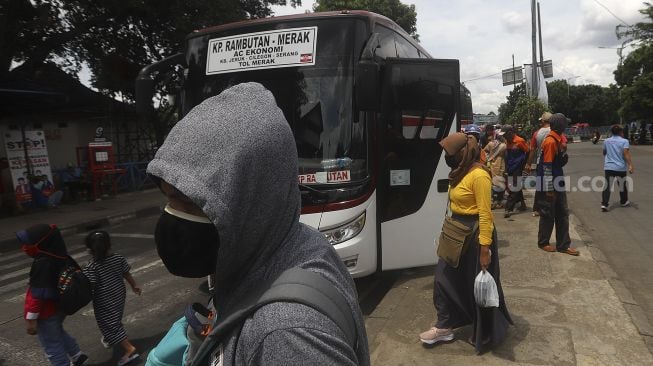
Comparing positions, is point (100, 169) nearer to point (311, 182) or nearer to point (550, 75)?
point (311, 182)

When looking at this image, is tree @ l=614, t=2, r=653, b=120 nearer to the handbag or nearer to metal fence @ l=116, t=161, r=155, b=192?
metal fence @ l=116, t=161, r=155, b=192

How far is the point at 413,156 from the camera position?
5266 millimetres

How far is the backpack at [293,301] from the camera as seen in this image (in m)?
0.96

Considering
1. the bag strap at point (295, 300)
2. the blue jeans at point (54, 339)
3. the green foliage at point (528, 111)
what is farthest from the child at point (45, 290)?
the green foliage at point (528, 111)

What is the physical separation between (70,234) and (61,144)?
22.0 feet

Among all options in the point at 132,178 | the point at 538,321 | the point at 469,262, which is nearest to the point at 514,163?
the point at 538,321

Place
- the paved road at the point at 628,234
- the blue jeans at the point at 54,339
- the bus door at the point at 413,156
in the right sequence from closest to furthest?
the blue jeans at the point at 54,339
the bus door at the point at 413,156
the paved road at the point at 628,234

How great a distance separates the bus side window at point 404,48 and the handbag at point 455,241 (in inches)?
118

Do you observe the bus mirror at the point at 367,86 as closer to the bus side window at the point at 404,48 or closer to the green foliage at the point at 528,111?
the bus side window at the point at 404,48

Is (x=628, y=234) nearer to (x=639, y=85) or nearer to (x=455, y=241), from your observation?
(x=455, y=241)

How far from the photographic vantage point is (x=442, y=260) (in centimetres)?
387

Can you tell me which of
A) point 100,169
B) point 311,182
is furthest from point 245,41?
point 100,169

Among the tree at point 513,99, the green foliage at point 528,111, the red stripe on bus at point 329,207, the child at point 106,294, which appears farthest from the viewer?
the tree at point 513,99

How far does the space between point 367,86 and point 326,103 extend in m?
0.59
